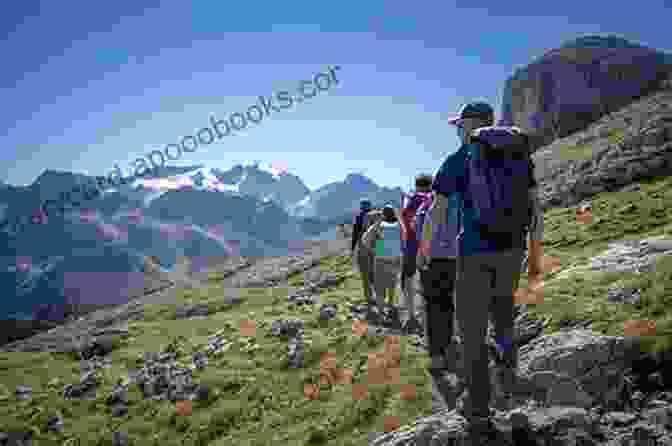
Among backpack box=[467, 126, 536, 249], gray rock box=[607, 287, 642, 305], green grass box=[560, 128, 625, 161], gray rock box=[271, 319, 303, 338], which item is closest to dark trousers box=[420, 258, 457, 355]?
backpack box=[467, 126, 536, 249]

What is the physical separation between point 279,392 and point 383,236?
5.65m

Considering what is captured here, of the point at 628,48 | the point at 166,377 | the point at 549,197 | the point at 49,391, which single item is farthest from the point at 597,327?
the point at 628,48

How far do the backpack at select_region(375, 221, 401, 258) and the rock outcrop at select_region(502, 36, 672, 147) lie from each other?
209 feet

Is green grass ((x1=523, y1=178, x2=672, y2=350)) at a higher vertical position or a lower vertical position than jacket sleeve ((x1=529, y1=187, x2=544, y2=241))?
lower

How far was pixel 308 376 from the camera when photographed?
42.3 feet

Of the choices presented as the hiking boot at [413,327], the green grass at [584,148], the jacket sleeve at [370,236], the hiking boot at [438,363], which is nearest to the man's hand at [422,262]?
the hiking boot at [438,363]

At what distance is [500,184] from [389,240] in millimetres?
10009

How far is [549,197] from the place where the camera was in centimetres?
3441

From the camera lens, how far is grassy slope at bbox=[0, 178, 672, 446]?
934 cm

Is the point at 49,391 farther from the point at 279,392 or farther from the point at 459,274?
the point at 459,274

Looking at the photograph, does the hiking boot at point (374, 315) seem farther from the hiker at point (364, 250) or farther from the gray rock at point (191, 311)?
the gray rock at point (191, 311)

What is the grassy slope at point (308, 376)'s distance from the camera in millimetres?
9344

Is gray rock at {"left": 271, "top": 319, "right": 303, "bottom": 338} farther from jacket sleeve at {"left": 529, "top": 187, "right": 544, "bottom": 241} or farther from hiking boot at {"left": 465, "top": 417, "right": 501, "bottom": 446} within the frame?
hiking boot at {"left": 465, "top": 417, "right": 501, "bottom": 446}

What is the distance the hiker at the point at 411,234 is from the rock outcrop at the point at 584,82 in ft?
213
